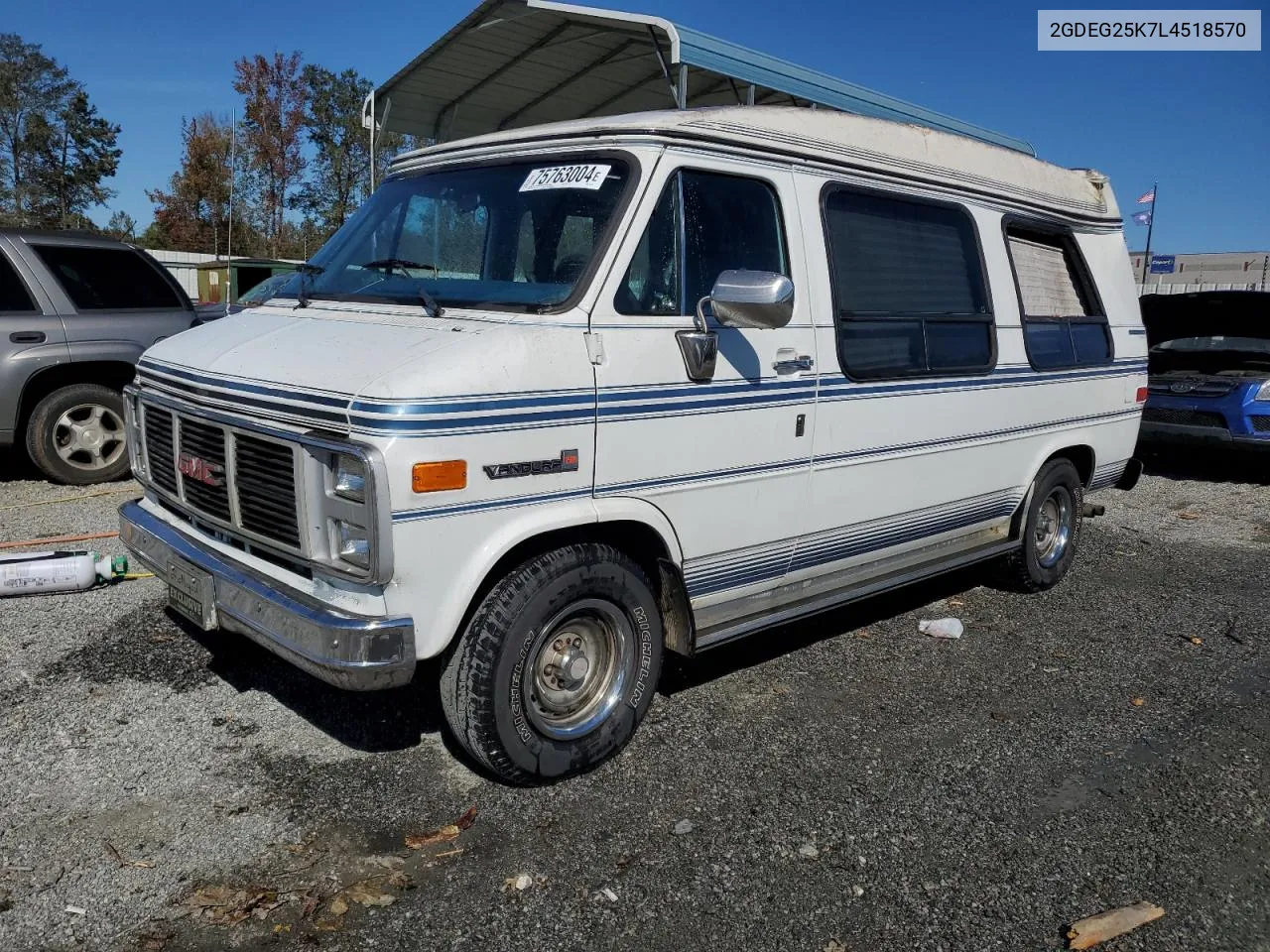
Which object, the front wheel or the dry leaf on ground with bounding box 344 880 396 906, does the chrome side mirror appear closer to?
the front wheel

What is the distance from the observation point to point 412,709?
13.9 feet

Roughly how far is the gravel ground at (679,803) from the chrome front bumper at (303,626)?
23.4 inches

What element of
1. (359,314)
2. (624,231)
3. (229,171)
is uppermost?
(229,171)

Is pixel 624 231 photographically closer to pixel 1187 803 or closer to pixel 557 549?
pixel 557 549

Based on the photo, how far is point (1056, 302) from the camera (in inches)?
236

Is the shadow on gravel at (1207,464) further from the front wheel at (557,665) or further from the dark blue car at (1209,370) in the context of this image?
the front wheel at (557,665)

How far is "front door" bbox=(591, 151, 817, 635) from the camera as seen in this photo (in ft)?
11.8

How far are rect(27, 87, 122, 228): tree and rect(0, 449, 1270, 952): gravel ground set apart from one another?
42.9 metres

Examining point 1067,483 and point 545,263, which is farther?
point 1067,483

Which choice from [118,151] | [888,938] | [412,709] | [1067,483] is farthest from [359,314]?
[118,151]

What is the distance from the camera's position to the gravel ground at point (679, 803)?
2928 mm

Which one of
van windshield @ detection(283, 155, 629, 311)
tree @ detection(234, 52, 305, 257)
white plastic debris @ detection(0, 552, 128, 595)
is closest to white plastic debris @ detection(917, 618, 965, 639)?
van windshield @ detection(283, 155, 629, 311)

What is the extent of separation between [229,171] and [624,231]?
41352mm

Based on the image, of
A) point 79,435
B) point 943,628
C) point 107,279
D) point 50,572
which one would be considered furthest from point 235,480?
point 107,279
